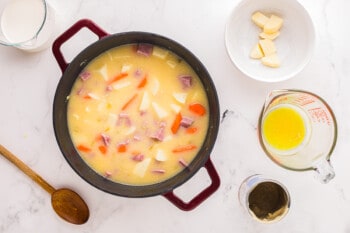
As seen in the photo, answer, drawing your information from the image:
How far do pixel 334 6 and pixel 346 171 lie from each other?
44 cm

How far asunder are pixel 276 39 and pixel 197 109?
0.93ft

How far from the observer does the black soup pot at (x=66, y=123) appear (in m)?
1.63

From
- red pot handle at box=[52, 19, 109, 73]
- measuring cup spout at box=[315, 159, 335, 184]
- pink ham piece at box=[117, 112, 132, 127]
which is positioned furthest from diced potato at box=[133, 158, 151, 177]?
measuring cup spout at box=[315, 159, 335, 184]

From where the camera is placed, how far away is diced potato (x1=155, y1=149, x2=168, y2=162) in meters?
1.69

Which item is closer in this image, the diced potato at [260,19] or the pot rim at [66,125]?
the pot rim at [66,125]

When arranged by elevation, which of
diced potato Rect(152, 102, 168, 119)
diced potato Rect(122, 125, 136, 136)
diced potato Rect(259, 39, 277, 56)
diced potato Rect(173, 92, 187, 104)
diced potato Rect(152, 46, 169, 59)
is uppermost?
diced potato Rect(259, 39, 277, 56)

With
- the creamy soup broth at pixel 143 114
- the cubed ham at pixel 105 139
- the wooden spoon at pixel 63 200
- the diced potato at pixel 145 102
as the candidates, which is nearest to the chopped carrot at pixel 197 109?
the creamy soup broth at pixel 143 114

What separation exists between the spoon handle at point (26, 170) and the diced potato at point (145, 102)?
1.06 feet

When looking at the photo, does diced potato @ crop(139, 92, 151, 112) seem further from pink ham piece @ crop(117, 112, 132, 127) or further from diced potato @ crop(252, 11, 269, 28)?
diced potato @ crop(252, 11, 269, 28)

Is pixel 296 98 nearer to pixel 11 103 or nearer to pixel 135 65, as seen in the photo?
pixel 135 65

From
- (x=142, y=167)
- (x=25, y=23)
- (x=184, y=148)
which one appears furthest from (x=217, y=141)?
Answer: (x=25, y=23)

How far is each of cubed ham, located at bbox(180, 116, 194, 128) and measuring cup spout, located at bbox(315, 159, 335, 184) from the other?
1.11 ft

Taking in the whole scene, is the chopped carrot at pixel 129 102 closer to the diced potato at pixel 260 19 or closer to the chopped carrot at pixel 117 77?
the chopped carrot at pixel 117 77

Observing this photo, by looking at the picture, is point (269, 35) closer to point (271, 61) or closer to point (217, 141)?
point (271, 61)
